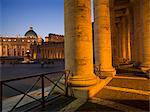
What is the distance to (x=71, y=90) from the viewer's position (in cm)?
788

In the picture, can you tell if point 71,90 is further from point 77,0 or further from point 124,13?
point 124,13

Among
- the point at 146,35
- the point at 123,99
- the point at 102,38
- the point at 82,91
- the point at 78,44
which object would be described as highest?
the point at 146,35

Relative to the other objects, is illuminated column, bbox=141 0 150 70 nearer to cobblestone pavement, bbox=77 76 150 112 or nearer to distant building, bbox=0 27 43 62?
cobblestone pavement, bbox=77 76 150 112

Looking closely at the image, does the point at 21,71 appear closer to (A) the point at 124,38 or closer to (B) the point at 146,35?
(A) the point at 124,38

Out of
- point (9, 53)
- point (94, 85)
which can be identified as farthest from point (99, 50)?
point (9, 53)

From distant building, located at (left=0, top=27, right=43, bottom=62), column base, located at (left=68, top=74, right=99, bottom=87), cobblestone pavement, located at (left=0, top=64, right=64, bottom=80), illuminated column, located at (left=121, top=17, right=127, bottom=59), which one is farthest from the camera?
distant building, located at (left=0, top=27, right=43, bottom=62)

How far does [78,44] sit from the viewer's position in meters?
7.97

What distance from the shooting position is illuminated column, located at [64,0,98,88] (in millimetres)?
7965

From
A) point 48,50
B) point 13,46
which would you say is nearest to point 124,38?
point 48,50

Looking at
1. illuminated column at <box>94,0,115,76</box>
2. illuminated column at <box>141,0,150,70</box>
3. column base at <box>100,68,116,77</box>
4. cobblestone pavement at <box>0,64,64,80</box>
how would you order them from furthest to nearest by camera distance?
cobblestone pavement at <box>0,64,64,80</box> < illuminated column at <box>141,0,150,70</box> < illuminated column at <box>94,0,115,76</box> < column base at <box>100,68,116,77</box>

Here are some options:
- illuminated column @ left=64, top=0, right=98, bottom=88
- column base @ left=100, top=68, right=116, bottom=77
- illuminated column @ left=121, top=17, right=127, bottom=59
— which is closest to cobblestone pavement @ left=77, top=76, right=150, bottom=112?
illuminated column @ left=64, top=0, right=98, bottom=88

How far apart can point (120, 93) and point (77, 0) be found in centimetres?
503

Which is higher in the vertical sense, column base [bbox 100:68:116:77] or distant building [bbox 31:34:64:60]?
distant building [bbox 31:34:64:60]

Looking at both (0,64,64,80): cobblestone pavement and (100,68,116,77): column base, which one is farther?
(0,64,64,80): cobblestone pavement
